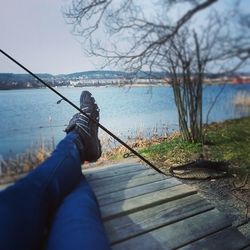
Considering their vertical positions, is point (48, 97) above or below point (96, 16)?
below

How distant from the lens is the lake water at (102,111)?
34.4 inches

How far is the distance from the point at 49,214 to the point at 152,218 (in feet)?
0.88

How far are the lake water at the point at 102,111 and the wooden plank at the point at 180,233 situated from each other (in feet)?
1.09

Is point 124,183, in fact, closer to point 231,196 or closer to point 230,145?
point 231,196

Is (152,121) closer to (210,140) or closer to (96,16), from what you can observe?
(96,16)

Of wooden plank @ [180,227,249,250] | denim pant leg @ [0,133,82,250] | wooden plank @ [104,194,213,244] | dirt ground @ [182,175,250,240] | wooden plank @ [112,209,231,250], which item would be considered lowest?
dirt ground @ [182,175,250,240]

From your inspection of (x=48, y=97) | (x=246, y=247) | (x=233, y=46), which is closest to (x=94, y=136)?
(x=48, y=97)

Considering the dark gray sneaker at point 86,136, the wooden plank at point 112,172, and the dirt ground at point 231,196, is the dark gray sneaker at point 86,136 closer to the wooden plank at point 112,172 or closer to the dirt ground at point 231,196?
the wooden plank at point 112,172

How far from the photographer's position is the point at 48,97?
1.37 meters

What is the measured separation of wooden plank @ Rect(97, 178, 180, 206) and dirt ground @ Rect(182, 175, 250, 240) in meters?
0.67

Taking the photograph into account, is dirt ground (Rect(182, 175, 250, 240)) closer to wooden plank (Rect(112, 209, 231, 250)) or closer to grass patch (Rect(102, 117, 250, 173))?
grass patch (Rect(102, 117, 250, 173))

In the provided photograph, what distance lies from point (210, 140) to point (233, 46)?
1970 mm

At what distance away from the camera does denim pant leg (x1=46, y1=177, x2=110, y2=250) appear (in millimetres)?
477

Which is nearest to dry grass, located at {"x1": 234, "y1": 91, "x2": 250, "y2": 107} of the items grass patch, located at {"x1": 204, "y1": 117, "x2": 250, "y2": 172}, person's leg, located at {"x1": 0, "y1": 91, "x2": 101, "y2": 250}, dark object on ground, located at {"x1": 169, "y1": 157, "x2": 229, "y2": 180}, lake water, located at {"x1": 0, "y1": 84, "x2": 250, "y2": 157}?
lake water, located at {"x1": 0, "y1": 84, "x2": 250, "y2": 157}
